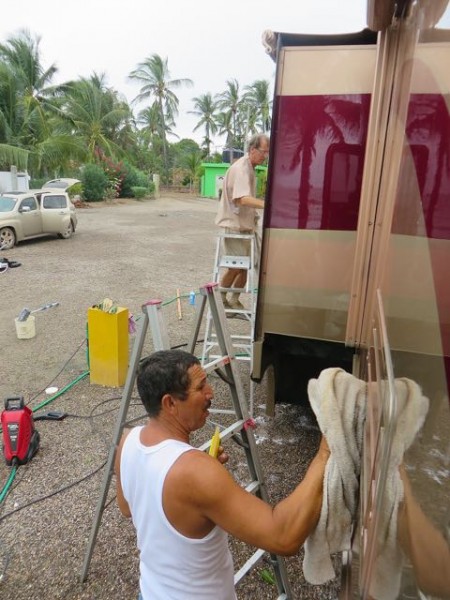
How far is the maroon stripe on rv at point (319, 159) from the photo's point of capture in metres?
2.69

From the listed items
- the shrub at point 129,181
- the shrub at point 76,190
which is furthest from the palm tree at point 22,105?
the shrub at point 129,181

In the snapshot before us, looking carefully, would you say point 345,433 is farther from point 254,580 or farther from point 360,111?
point 360,111

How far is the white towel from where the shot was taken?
0.89 metres

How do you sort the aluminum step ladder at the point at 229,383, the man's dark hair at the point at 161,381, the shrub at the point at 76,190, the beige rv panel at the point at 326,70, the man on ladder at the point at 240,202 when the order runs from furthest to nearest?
the shrub at the point at 76,190, the man on ladder at the point at 240,202, the beige rv panel at the point at 326,70, the aluminum step ladder at the point at 229,383, the man's dark hair at the point at 161,381

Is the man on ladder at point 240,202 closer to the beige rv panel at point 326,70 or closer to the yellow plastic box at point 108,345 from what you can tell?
the yellow plastic box at point 108,345

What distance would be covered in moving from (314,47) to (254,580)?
3.12m

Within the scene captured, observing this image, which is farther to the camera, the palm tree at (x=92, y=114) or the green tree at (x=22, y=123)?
the palm tree at (x=92, y=114)

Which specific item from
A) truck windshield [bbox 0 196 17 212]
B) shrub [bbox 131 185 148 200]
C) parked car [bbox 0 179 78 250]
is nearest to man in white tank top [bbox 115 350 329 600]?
parked car [bbox 0 179 78 250]

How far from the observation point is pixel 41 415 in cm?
398

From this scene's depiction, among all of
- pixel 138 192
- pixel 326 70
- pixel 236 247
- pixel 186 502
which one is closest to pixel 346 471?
pixel 186 502

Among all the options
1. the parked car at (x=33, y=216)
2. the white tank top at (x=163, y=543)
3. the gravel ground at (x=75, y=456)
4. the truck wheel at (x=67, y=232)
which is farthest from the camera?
the truck wheel at (x=67, y=232)

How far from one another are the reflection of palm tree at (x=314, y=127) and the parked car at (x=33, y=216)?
11.0m

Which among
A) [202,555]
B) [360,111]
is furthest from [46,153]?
[202,555]

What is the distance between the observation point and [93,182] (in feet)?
85.2
